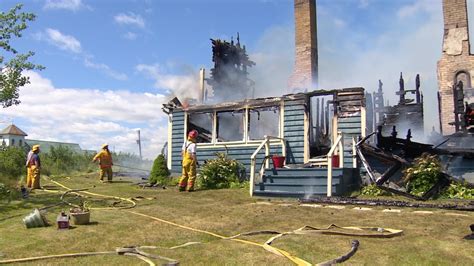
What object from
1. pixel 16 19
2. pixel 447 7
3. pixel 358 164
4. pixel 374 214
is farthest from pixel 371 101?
pixel 16 19

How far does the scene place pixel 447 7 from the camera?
18094 mm

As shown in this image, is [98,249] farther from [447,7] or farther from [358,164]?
[447,7]

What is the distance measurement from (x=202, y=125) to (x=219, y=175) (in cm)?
398

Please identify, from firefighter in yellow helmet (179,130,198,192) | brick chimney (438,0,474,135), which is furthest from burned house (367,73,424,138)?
firefighter in yellow helmet (179,130,198,192)

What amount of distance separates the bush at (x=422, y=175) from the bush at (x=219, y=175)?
5.13m

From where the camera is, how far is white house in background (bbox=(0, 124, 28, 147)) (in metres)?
60.1

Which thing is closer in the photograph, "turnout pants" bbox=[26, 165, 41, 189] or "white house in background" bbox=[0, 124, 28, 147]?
"turnout pants" bbox=[26, 165, 41, 189]

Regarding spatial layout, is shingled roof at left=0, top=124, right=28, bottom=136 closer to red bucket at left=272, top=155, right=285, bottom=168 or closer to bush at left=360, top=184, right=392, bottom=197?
red bucket at left=272, top=155, right=285, bottom=168

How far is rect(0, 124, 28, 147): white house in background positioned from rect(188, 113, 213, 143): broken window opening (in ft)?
174

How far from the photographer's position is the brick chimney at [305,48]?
750 inches

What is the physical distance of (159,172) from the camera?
14.6 metres

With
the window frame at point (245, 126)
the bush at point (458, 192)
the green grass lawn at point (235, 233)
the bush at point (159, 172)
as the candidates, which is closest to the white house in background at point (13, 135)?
the bush at point (159, 172)

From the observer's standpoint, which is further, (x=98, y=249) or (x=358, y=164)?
(x=358, y=164)

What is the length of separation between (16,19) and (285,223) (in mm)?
9721
